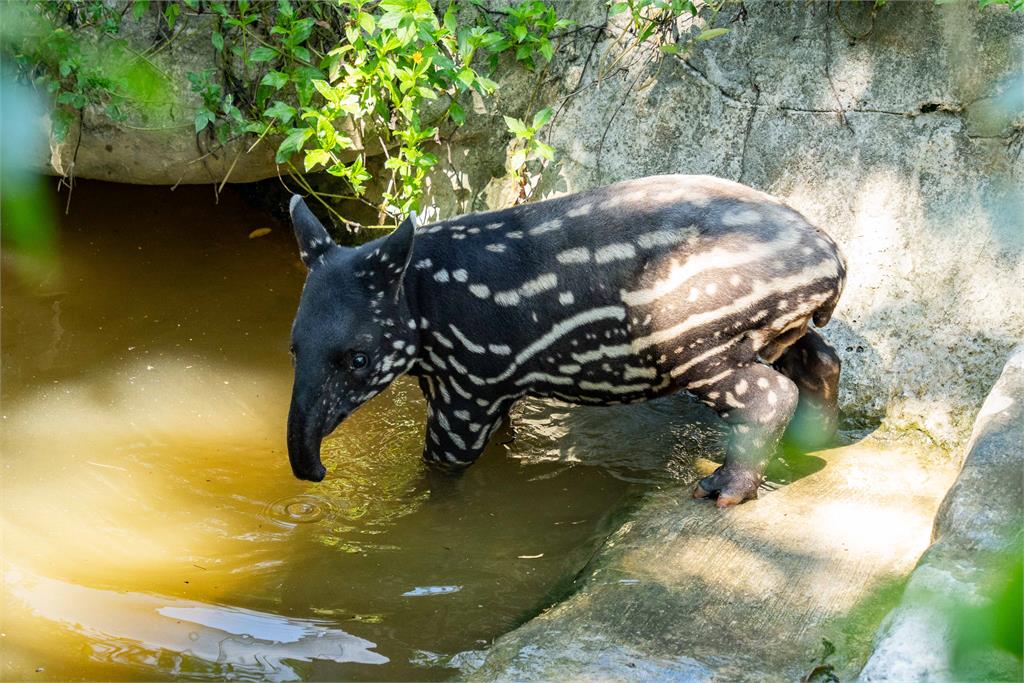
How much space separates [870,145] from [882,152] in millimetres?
72

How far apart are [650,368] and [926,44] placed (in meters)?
2.32

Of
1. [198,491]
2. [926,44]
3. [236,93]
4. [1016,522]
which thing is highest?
[926,44]

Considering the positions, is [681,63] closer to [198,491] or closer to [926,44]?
[926,44]

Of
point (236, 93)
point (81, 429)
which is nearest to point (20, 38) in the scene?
point (81, 429)

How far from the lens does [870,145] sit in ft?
18.0

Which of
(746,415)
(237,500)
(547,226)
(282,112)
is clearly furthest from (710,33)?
(237,500)

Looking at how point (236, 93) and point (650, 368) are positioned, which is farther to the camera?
point (236, 93)

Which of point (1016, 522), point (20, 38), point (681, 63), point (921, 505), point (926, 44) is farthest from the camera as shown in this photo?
point (681, 63)

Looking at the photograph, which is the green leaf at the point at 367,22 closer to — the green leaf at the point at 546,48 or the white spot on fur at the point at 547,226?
the green leaf at the point at 546,48

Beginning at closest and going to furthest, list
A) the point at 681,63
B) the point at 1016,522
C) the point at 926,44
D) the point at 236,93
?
the point at 1016,522, the point at 926,44, the point at 681,63, the point at 236,93

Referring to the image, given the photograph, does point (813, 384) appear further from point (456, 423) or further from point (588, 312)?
point (456, 423)

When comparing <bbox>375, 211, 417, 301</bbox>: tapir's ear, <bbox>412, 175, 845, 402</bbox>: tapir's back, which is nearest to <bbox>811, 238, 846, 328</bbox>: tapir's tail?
<bbox>412, 175, 845, 402</bbox>: tapir's back

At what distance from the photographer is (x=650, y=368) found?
4703 mm

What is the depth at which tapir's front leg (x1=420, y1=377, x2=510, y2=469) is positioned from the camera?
504 cm
